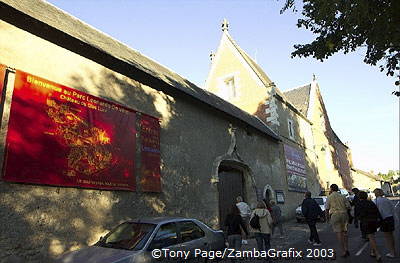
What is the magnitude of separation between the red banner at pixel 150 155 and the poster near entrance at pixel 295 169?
1164 centimetres

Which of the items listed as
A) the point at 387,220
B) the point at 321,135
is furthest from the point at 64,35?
the point at 321,135

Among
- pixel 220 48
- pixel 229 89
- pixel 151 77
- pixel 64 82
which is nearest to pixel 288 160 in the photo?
pixel 229 89

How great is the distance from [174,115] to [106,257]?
6791 millimetres

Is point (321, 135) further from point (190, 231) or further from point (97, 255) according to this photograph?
point (97, 255)

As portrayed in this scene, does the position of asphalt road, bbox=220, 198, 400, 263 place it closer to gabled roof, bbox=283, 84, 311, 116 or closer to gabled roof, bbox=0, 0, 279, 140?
gabled roof, bbox=0, 0, 279, 140

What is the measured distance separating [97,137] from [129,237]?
3327 mm

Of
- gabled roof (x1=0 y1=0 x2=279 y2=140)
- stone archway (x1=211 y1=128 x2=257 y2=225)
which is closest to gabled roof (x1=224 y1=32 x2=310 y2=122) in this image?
stone archway (x1=211 y1=128 x2=257 y2=225)

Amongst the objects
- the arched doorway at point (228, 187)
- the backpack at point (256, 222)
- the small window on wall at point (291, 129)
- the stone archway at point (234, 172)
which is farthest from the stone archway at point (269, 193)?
the backpack at point (256, 222)

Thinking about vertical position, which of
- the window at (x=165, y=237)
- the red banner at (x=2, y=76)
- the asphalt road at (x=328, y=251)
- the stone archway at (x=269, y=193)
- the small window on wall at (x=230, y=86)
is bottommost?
the asphalt road at (x=328, y=251)

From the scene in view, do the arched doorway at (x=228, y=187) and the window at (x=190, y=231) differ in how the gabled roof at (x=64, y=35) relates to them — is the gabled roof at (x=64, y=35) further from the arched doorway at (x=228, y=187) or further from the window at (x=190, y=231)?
the window at (x=190, y=231)

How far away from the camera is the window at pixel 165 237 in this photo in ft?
17.9

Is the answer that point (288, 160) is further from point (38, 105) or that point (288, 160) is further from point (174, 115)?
point (38, 105)

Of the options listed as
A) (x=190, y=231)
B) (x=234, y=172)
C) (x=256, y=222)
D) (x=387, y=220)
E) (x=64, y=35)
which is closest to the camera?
(x=190, y=231)

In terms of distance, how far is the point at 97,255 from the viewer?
503 centimetres
